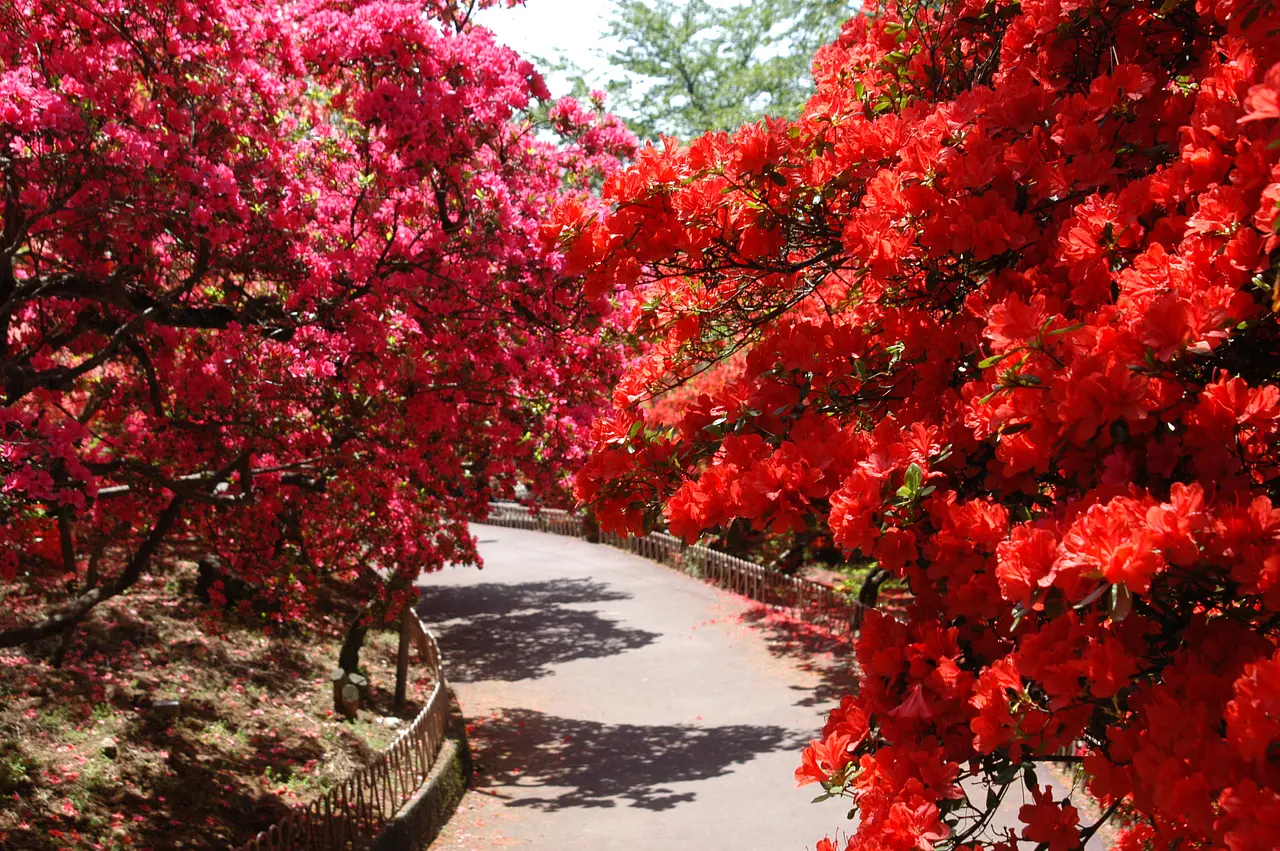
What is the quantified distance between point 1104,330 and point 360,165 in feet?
24.5

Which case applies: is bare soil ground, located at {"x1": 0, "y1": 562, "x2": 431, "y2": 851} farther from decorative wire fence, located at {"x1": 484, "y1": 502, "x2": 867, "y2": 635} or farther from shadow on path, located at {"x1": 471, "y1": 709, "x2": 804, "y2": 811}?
decorative wire fence, located at {"x1": 484, "y1": 502, "x2": 867, "y2": 635}

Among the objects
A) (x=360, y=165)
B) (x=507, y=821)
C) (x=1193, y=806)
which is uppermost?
(x=360, y=165)

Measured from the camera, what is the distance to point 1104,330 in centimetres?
208

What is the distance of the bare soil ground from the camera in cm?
777

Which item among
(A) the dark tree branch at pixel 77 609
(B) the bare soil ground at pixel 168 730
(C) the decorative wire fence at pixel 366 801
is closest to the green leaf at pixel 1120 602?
(C) the decorative wire fence at pixel 366 801

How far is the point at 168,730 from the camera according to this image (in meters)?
9.47

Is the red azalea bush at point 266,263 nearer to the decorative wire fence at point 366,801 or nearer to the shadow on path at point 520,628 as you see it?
the decorative wire fence at point 366,801

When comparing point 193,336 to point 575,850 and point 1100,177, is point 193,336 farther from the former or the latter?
point 1100,177

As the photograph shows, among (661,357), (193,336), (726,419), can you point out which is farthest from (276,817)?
(726,419)

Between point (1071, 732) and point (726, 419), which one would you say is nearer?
point (1071, 732)

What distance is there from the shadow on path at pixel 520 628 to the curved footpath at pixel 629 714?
43mm

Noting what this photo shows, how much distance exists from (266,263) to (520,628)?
11900mm

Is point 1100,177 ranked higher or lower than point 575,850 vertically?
higher

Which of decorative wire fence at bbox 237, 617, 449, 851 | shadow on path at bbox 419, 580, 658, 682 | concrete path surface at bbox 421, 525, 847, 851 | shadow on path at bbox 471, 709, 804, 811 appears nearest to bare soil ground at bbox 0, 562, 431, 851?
decorative wire fence at bbox 237, 617, 449, 851
